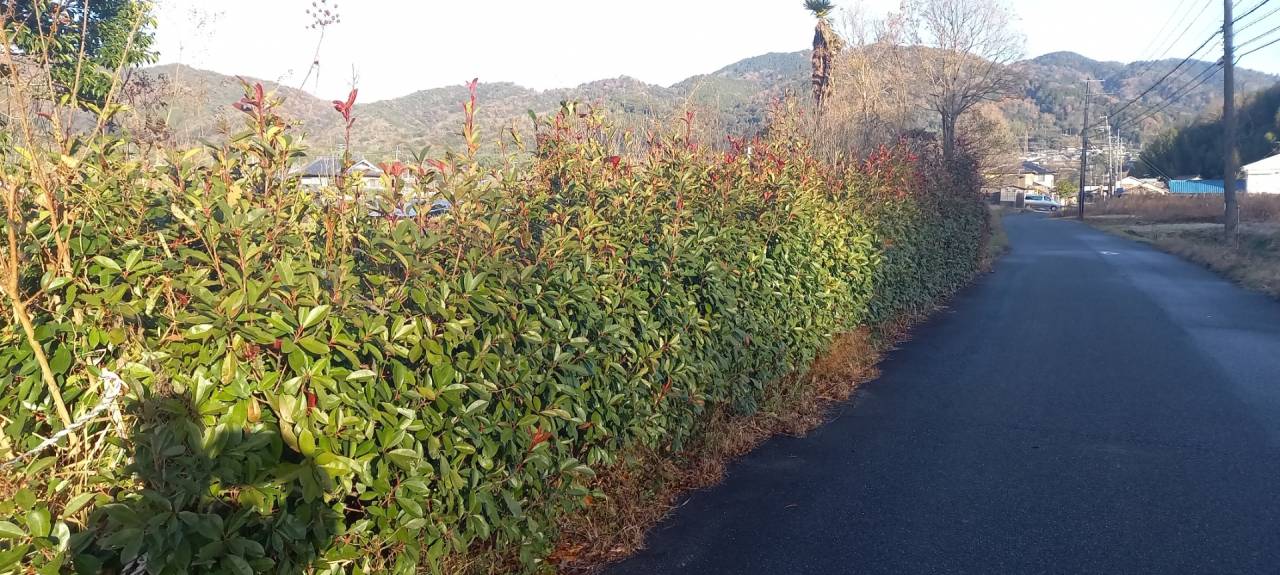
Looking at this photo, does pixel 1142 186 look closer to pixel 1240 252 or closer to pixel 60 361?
pixel 1240 252

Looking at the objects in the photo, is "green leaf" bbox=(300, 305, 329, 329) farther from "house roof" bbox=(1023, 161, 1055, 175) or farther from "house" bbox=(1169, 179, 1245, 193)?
"house roof" bbox=(1023, 161, 1055, 175)

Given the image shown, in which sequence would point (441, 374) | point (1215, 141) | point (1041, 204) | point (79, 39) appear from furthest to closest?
point (1041, 204) < point (1215, 141) < point (79, 39) < point (441, 374)

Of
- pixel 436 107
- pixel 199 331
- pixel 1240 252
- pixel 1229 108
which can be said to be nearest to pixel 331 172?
pixel 199 331

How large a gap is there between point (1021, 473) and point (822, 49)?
17.8 m

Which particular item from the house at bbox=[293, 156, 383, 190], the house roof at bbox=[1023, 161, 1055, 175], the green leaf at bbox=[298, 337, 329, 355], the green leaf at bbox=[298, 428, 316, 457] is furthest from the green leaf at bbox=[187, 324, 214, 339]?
the house roof at bbox=[1023, 161, 1055, 175]

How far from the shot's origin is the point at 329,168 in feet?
13.2

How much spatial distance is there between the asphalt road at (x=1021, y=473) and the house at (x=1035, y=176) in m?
114

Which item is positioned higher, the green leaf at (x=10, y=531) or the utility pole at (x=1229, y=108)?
the utility pole at (x=1229, y=108)

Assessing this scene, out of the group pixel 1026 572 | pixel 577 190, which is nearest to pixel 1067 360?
pixel 1026 572

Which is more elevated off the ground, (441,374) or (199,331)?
(199,331)

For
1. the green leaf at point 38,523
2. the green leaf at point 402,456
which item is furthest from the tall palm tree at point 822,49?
the green leaf at point 38,523

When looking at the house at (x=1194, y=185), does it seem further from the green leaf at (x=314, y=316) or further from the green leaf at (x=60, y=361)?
the green leaf at (x=60, y=361)

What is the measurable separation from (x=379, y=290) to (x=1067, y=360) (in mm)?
8305

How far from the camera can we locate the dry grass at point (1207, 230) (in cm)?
1830
